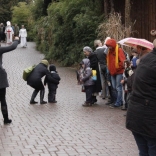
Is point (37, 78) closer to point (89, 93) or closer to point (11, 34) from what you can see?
point (89, 93)

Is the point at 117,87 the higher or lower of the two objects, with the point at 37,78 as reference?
lower

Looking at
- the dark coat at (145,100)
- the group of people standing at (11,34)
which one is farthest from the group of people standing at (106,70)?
the group of people standing at (11,34)

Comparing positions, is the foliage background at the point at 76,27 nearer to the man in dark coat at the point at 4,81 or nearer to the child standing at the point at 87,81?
the child standing at the point at 87,81

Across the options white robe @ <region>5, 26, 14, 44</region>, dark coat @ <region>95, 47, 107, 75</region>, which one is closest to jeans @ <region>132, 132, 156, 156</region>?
dark coat @ <region>95, 47, 107, 75</region>

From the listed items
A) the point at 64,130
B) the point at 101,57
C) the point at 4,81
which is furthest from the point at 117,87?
the point at 4,81

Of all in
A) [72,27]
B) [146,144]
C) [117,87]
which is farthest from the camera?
[72,27]

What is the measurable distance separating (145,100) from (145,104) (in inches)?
1.5

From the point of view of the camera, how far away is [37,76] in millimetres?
12398

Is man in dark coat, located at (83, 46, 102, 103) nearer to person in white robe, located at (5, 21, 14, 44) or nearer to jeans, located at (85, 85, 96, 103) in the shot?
jeans, located at (85, 85, 96, 103)

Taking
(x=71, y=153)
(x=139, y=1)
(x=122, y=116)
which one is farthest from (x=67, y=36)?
(x=71, y=153)

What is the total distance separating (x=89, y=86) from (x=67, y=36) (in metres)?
Result: 10.4

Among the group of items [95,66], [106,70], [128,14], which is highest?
[128,14]

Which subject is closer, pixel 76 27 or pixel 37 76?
pixel 37 76

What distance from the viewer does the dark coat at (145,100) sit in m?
4.66
